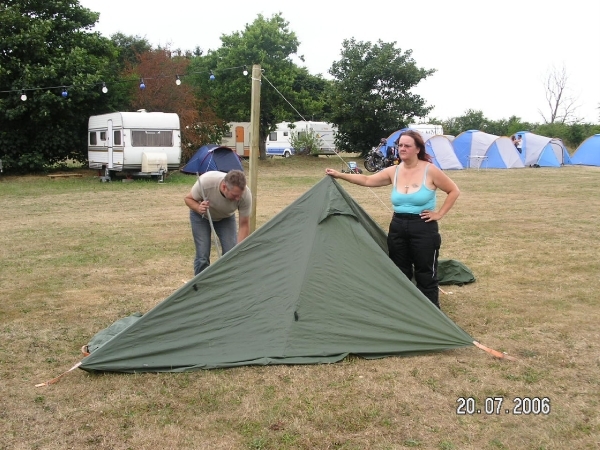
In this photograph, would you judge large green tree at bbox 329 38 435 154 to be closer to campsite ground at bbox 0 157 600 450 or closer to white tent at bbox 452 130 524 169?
white tent at bbox 452 130 524 169

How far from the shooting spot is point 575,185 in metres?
17.5

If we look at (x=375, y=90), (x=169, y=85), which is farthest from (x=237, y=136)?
(x=375, y=90)

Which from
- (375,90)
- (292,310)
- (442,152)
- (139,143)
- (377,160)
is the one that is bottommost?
(292,310)

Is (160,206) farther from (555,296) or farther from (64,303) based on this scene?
(555,296)

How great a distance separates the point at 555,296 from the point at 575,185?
43.8ft

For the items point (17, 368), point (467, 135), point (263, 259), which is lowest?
point (17, 368)

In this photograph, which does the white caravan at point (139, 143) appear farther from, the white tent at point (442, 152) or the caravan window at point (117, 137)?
the white tent at point (442, 152)

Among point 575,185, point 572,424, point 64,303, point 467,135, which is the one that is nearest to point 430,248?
point 572,424

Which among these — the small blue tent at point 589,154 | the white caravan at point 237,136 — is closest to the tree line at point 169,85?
the white caravan at point 237,136

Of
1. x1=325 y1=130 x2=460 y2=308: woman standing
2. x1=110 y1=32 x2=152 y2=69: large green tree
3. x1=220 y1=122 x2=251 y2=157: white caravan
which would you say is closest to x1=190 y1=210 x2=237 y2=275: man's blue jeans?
x1=325 y1=130 x2=460 y2=308: woman standing
